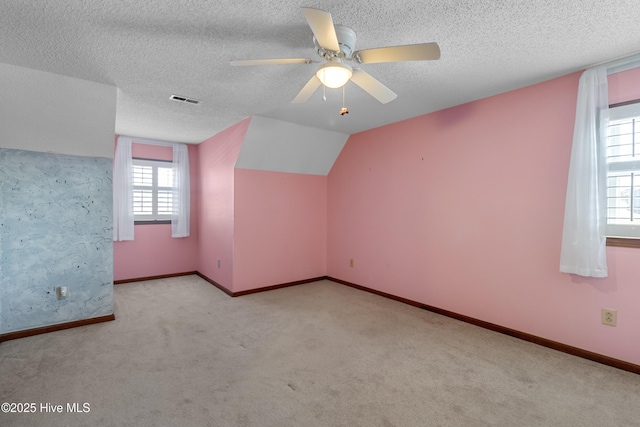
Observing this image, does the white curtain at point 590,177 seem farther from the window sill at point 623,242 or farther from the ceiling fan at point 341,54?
the ceiling fan at point 341,54

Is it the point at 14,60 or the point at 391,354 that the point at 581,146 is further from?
the point at 14,60

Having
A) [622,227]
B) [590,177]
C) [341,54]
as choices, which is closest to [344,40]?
[341,54]

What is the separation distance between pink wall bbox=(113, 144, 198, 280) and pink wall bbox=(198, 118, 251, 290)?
0.55 ft

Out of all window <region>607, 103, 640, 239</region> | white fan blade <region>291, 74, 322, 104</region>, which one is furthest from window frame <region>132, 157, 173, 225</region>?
window <region>607, 103, 640, 239</region>

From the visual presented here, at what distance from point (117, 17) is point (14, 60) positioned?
122cm

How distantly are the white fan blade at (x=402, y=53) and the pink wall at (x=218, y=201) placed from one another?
232 centimetres

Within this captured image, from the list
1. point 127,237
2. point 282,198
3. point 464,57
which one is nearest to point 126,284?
point 127,237

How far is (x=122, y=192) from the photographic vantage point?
178 inches

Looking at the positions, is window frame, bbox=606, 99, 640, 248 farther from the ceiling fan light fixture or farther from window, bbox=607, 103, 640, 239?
the ceiling fan light fixture

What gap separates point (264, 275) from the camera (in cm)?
441

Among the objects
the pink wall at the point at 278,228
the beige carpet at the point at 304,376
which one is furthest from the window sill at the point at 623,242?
the pink wall at the point at 278,228

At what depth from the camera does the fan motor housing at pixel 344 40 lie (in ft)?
5.79

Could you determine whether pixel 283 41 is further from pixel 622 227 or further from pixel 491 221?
pixel 622 227

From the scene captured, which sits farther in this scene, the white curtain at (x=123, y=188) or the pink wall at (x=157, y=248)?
the pink wall at (x=157, y=248)
